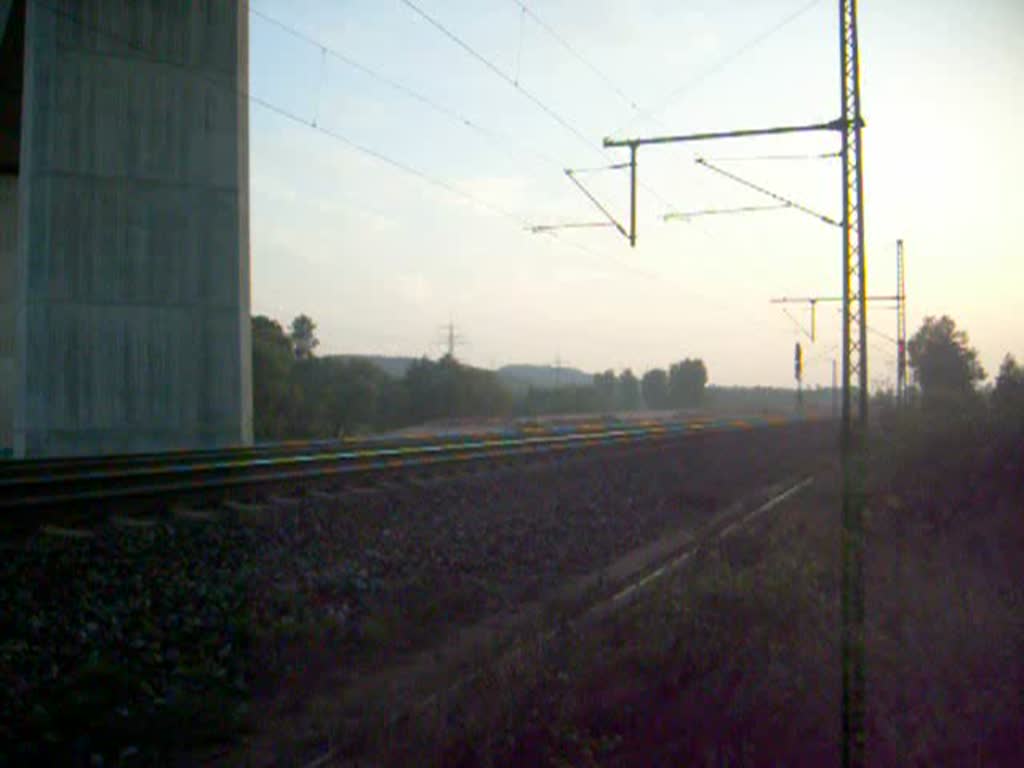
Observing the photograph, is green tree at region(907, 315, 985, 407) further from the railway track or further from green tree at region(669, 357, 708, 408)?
green tree at region(669, 357, 708, 408)

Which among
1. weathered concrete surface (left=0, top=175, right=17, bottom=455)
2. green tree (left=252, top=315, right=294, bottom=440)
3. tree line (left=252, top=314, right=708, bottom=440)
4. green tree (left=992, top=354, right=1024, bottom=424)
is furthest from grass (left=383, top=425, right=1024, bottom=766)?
green tree (left=252, top=315, right=294, bottom=440)

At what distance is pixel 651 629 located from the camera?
8445 mm

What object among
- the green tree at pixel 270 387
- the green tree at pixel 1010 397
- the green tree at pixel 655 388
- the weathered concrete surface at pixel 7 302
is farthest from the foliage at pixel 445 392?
the green tree at pixel 1010 397

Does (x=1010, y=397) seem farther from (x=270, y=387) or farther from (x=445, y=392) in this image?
(x=445, y=392)

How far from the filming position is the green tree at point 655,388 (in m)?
141

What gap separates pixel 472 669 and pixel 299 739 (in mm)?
1823

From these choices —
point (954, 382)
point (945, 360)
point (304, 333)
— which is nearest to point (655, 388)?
point (304, 333)

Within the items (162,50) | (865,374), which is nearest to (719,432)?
(865,374)

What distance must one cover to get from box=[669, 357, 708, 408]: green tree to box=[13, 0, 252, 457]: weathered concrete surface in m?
116

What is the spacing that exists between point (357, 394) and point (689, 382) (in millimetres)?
70949

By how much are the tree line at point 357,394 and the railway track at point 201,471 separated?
3461 centimetres

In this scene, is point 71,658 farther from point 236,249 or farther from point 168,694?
point 236,249

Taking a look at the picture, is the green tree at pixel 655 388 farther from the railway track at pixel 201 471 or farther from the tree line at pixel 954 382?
the railway track at pixel 201 471

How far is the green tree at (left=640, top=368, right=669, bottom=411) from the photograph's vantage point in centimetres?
14062
